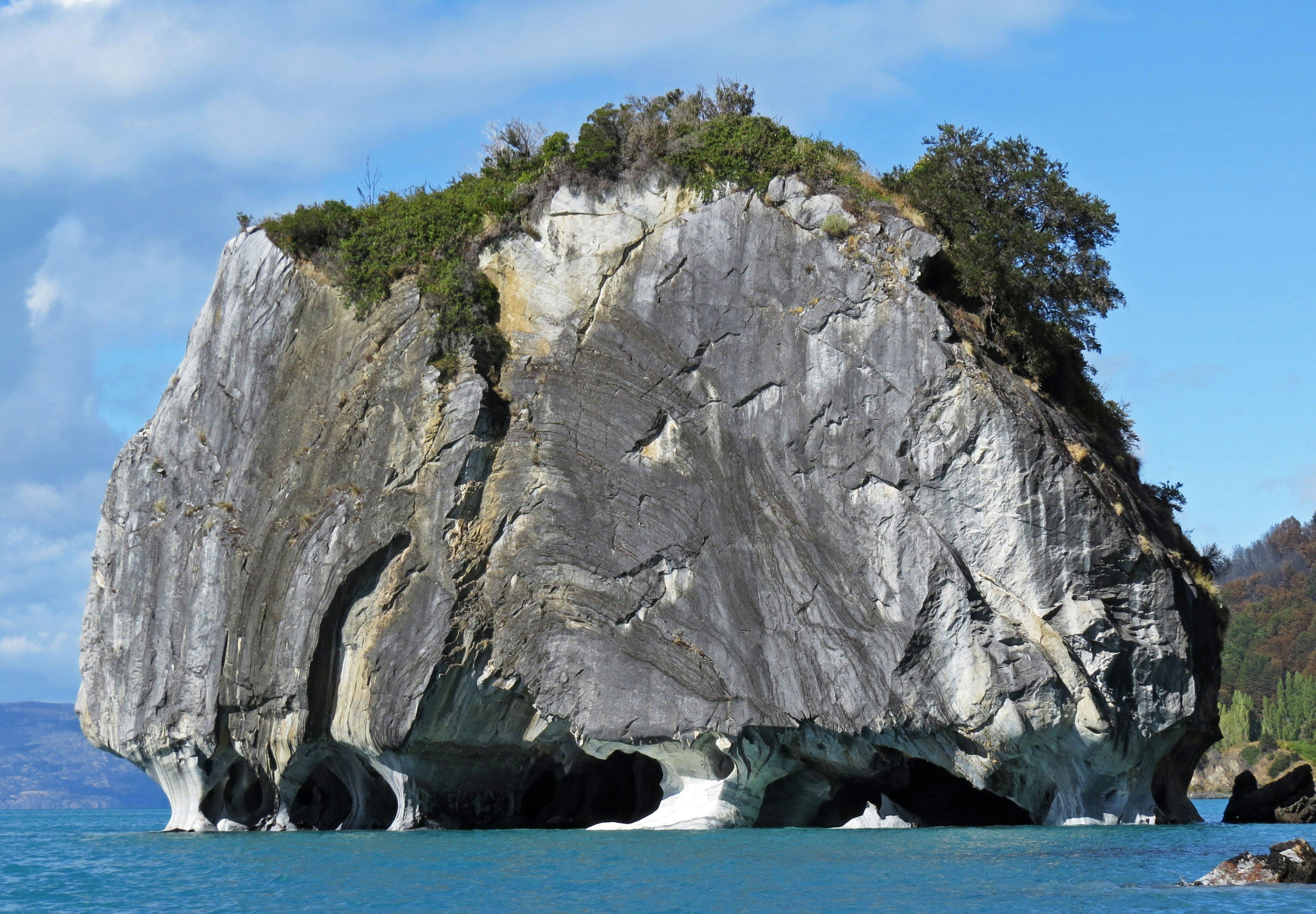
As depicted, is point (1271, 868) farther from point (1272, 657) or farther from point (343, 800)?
point (1272, 657)

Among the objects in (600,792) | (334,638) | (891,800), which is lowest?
(891,800)

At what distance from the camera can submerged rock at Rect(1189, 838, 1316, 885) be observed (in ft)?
68.8

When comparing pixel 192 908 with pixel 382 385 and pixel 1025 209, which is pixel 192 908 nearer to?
pixel 382 385

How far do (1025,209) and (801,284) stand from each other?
7.10 metres

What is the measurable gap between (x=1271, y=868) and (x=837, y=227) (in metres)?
18.5

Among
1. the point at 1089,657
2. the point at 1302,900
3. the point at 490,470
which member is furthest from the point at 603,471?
the point at 1302,900

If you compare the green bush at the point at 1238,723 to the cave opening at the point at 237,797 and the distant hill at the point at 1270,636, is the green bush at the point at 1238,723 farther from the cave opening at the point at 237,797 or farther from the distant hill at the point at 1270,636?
the cave opening at the point at 237,797

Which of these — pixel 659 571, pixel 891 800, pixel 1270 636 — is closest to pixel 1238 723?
pixel 1270 636

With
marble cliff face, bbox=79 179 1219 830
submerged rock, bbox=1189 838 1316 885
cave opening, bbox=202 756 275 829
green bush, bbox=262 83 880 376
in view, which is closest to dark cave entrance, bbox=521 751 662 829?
marble cliff face, bbox=79 179 1219 830

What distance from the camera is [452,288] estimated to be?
36562 millimetres

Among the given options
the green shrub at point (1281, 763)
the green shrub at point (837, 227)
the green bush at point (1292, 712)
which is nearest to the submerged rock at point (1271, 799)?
the green shrub at point (837, 227)

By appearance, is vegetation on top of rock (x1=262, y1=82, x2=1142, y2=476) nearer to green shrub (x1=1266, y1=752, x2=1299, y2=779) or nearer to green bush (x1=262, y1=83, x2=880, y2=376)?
green bush (x1=262, y1=83, x2=880, y2=376)

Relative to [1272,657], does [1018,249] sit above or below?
above

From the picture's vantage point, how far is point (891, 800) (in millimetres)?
33688
